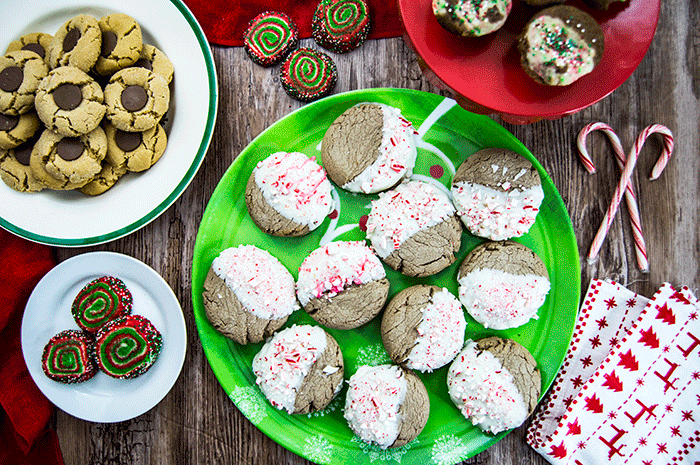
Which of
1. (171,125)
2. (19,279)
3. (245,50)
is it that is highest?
(245,50)

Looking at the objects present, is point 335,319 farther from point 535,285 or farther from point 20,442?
point 20,442

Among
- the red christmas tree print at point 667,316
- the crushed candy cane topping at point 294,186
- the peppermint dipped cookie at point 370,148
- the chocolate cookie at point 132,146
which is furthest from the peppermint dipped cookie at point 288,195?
the red christmas tree print at point 667,316

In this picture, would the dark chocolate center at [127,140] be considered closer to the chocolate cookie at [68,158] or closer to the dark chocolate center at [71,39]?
the chocolate cookie at [68,158]

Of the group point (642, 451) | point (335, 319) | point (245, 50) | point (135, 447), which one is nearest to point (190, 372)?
point (135, 447)

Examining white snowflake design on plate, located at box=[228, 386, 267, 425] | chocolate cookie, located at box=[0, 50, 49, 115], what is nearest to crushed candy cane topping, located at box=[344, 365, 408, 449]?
white snowflake design on plate, located at box=[228, 386, 267, 425]

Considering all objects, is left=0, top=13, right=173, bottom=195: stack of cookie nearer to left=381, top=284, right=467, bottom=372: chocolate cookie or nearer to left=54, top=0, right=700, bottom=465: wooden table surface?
left=54, top=0, right=700, bottom=465: wooden table surface
